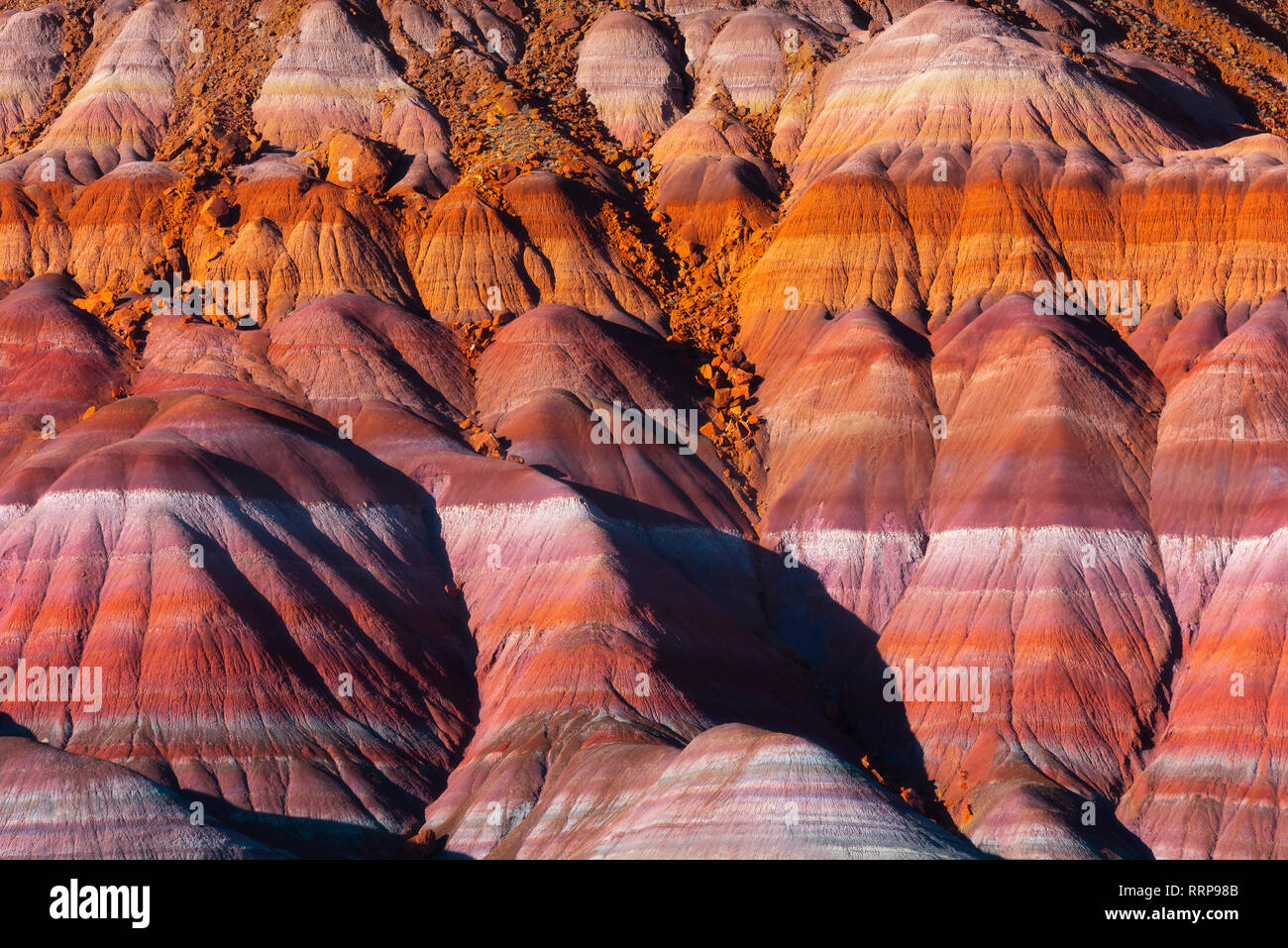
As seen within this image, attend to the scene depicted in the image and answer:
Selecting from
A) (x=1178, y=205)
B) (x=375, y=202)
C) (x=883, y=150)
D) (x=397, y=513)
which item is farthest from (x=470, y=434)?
(x=1178, y=205)

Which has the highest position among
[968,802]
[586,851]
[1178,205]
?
[1178,205]

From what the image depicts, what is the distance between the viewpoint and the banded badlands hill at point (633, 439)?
185ft

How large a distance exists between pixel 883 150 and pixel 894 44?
29.8ft

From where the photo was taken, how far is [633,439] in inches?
2847

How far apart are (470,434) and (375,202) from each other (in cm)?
1539

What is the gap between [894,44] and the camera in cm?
8938

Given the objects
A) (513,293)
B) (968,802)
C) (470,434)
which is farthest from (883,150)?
(968,802)

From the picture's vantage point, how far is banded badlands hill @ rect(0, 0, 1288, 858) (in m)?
56.3

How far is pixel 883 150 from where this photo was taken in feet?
272

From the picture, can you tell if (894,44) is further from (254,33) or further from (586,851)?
(586,851)
